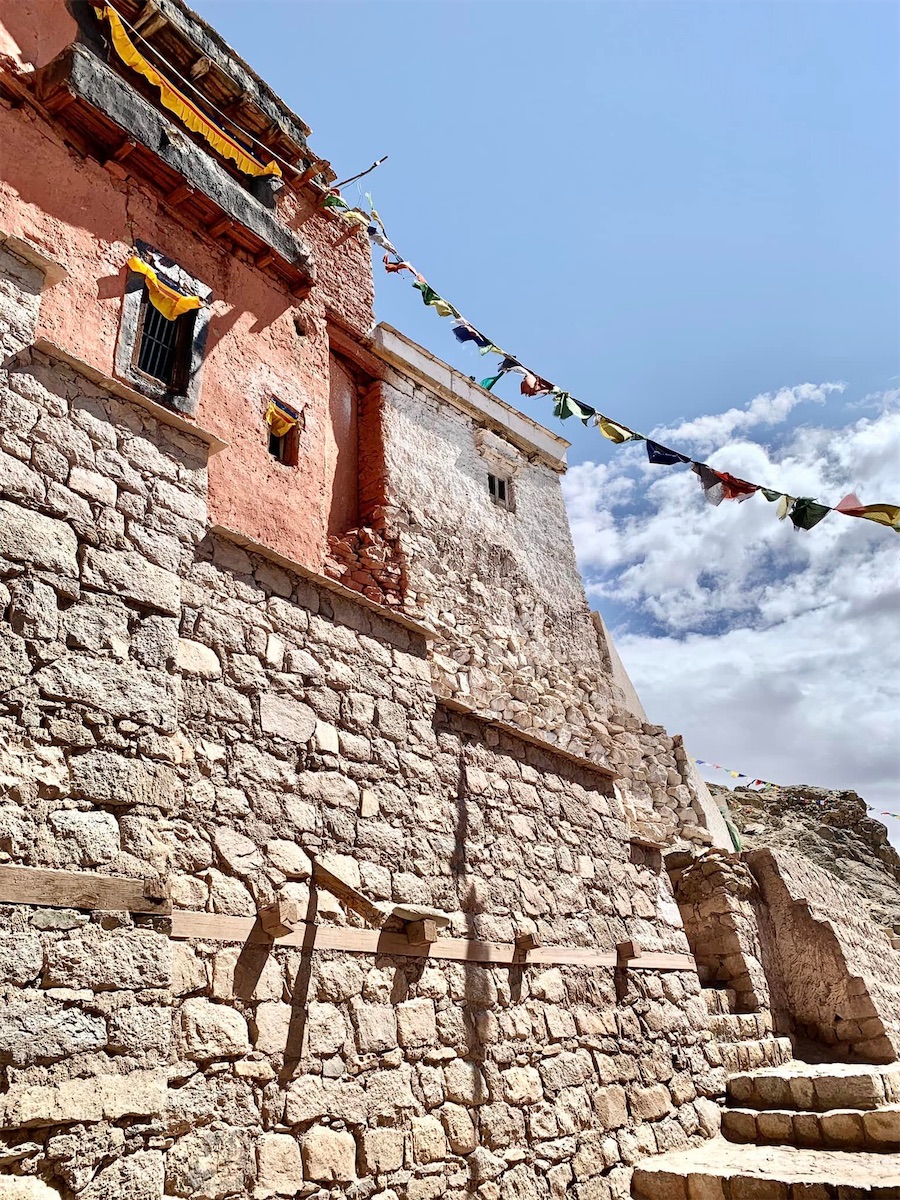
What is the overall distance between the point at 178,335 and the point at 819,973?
984cm

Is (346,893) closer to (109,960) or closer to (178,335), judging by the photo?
(109,960)

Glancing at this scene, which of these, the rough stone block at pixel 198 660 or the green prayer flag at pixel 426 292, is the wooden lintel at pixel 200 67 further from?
the rough stone block at pixel 198 660

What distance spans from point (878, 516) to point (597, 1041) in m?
5.30

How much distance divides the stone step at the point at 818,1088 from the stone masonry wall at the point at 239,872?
2.51 feet

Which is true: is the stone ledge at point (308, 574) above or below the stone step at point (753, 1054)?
above

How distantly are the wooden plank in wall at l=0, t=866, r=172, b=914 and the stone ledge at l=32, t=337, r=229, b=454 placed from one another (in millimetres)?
2383

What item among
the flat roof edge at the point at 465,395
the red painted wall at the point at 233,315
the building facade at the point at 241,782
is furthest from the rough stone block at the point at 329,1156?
the flat roof edge at the point at 465,395

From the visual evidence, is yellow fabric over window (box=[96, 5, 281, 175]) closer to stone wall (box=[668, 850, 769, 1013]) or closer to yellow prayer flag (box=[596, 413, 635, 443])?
yellow prayer flag (box=[596, 413, 635, 443])

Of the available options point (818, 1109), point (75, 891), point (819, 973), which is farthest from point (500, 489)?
point (75, 891)

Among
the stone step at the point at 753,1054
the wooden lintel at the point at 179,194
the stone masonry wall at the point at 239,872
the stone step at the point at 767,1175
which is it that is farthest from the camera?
the wooden lintel at the point at 179,194

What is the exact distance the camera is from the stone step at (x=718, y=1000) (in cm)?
791

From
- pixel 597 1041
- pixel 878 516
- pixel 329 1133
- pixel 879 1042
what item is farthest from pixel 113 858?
pixel 879 1042

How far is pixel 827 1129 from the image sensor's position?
6.27m

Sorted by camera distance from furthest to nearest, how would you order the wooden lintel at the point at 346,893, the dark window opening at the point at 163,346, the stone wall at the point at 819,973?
the stone wall at the point at 819,973
the dark window opening at the point at 163,346
the wooden lintel at the point at 346,893
